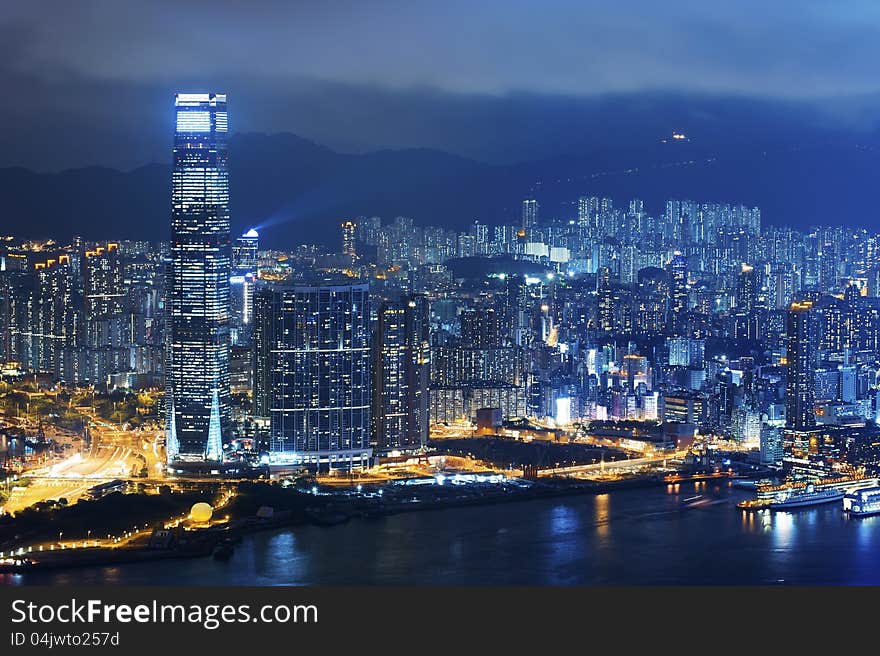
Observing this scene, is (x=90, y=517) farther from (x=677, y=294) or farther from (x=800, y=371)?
(x=677, y=294)

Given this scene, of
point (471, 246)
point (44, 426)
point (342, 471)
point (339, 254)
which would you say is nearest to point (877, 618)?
point (342, 471)

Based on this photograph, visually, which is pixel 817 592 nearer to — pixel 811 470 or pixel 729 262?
pixel 811 470

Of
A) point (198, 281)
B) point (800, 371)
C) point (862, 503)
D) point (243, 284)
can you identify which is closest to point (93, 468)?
point (198, 281)

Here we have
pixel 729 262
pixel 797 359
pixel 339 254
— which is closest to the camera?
pixel 797 359

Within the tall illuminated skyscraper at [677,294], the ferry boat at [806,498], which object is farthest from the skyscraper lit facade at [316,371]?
the tall illuminated skyscraper at [677,294]

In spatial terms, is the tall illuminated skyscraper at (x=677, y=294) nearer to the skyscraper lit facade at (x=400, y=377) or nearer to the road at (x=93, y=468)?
the skyscraper lit facade at (x=400, y=377)

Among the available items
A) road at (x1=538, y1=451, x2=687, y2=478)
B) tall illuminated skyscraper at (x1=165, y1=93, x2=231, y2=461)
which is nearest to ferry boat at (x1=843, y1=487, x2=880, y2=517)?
road at (x1=538, y1=451, x2=687, y2=478)
